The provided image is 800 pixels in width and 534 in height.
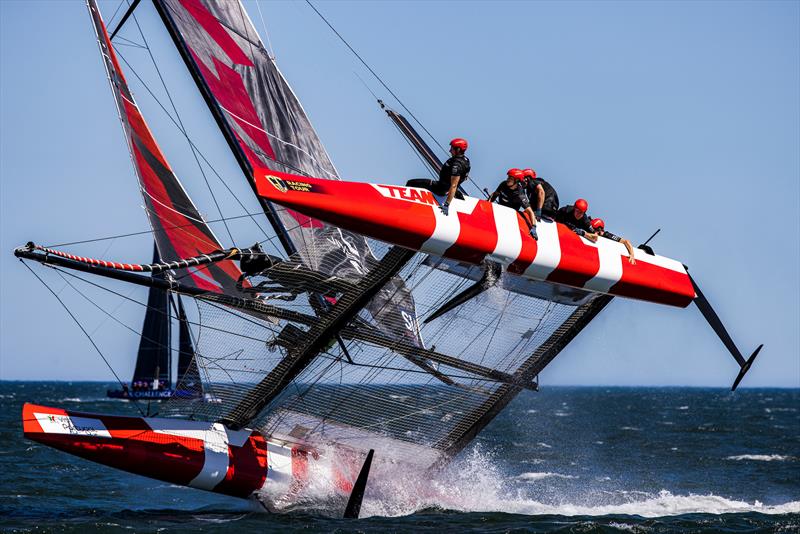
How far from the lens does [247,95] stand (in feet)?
48.2

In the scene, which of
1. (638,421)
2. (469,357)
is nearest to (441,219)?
(469,357)

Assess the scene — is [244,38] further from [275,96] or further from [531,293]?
[531,293]

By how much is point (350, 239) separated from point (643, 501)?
6767 millimetres

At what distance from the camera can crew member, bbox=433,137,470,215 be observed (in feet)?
35.1

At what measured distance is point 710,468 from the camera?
2234cm

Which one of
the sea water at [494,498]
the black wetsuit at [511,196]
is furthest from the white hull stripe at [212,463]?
the black wetsuit at [511,196]

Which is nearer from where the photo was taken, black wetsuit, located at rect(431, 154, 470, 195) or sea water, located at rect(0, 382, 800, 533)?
black wetsuit, located at rect(431, 154, 470, 195)

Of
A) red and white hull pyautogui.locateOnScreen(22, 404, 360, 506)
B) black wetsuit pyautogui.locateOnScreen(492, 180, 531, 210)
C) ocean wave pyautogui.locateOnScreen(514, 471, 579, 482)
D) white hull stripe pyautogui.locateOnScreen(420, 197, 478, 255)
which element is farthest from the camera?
ocean wave pyautogui.locateOnScreen(514, 471, 579, 482)

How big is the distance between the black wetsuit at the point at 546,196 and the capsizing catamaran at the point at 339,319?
278mm

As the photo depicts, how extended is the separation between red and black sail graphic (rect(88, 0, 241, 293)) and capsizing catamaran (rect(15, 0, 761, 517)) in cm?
3

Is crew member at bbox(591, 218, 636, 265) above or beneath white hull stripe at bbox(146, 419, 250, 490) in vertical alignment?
above

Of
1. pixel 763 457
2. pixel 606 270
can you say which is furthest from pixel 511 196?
pixel 763 457

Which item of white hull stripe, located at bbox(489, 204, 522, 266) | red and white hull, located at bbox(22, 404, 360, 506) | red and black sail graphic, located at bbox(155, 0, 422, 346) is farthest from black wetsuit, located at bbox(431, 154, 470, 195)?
red and white hull, located at bbox(22, 404, 360, 506)

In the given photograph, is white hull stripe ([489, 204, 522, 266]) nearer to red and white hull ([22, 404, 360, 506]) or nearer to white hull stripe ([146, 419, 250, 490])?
red and white hull ([22, 404, 360, 506])
